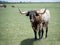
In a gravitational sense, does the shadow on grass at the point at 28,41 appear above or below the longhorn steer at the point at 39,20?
below

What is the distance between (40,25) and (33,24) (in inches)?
9.5

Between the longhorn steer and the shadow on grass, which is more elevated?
the longhorn steer

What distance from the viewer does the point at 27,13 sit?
7336mm

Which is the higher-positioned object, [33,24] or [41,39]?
[33,24]

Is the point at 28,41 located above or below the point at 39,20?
below

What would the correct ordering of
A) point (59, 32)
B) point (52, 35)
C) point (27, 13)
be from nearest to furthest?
point (27, 13)
point (52, 35)
point (59, 32)

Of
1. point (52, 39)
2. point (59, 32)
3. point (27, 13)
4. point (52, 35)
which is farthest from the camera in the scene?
point (59, 32)

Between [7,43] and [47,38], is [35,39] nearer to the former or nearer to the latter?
[47,38]

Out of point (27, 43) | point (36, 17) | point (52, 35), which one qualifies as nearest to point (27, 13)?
point (36, 17)

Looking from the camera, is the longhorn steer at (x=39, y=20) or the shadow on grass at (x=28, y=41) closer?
the longhorn steer at (x=39, y=20)

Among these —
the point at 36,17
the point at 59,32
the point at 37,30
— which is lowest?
the point at 59,32

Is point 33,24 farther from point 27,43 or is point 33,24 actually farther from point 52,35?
point 52,35

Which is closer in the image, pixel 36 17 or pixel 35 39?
pixel 36 17

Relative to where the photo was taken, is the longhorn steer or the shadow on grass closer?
the longhorn steer
